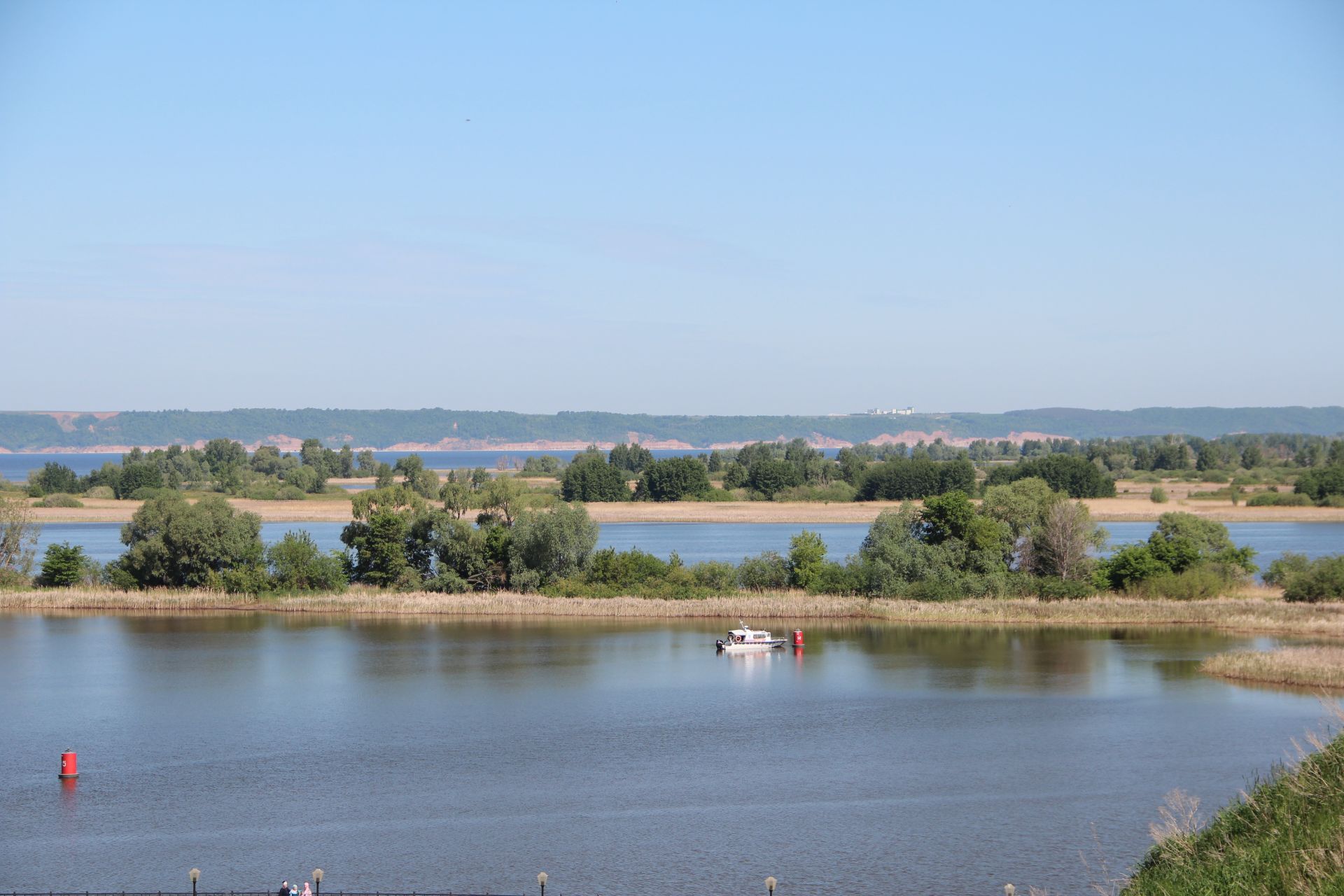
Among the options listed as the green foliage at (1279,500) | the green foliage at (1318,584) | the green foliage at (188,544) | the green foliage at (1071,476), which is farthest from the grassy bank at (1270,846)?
the green foliage at (1279,500)

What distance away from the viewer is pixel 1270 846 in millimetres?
13641

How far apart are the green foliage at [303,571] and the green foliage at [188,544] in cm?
120

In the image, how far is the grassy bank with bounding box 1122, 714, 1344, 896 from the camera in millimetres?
12344

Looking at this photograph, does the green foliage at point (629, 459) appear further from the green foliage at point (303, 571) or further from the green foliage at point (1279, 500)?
the green foliage at point (303, 571)

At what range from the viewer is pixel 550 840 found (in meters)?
22.3

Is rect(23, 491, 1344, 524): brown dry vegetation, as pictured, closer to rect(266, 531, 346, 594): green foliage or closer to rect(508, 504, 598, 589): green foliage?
rect(266, 531, 346, 594): green foliage

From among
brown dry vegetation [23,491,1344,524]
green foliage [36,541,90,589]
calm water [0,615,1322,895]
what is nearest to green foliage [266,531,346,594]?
green foliage [36,541,90,589]

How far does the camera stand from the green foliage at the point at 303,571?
5484cm

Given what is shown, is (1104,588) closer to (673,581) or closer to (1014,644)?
(1014,644)

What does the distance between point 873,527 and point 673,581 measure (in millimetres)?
9040

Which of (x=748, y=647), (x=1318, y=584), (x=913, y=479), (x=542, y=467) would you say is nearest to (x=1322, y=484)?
(x=913, y=479)

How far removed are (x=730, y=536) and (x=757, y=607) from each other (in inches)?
1525

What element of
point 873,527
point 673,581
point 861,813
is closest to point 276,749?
point 861,813

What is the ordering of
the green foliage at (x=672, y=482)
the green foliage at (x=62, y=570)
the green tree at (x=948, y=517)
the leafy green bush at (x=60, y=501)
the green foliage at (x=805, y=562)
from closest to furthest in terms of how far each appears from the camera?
the green foliage at (x=805, y=562), the green tree at (x=948, y=517), the green foliage at (x=62, y=570), the leafy green bush at (x=60, y=501), the green foliage at (x=672, y=482)
